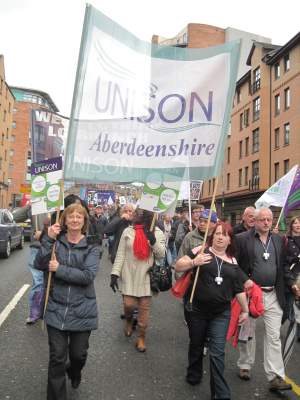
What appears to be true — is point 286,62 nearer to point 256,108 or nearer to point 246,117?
point 256,108

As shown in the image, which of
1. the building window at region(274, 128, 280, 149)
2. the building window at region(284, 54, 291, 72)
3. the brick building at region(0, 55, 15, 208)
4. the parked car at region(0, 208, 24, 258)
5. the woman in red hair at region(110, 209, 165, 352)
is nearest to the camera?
the woman in red hair at region(110, 209, 165, 352)

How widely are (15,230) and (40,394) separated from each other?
13.5m

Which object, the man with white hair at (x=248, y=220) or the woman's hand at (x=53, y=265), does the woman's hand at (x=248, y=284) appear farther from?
the man with white hair at (x=248, y=220)

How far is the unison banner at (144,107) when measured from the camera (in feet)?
13.7

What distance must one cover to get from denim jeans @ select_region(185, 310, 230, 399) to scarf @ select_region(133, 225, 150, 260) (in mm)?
1438

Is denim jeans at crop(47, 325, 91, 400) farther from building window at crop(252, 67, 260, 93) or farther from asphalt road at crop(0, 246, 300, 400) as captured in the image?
building window at crop(252, 67, 260, 93)

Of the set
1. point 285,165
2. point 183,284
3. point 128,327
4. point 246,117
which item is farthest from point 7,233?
point 246,117

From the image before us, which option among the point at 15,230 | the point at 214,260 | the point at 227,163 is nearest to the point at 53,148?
the point at 214,260

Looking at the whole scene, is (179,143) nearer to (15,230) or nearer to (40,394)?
(40,394)

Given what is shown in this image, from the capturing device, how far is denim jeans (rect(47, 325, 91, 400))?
362 cm

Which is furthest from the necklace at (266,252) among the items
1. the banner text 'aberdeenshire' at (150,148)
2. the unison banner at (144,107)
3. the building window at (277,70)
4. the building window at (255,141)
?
the building window at (255,141)

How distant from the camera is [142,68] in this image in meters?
4.40

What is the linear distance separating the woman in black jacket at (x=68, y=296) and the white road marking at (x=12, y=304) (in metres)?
3.09

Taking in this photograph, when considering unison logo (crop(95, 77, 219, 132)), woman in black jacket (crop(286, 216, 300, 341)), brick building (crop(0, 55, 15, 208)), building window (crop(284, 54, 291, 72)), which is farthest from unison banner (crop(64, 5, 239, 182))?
brick building (crop(0, 55, 15, 208))
